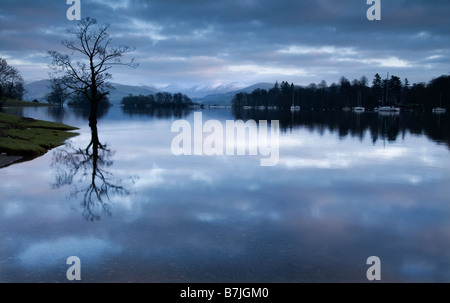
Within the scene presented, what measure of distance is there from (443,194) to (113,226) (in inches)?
561

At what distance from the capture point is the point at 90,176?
67.7 feet

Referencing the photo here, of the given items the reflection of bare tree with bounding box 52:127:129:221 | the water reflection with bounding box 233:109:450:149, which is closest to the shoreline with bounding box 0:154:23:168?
the reflection of bare tree with bounding box 52:127:129:221

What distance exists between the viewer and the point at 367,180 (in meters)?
20.2

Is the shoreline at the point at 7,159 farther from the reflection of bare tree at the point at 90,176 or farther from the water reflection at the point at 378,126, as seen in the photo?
the water reflection at the point at 378,126

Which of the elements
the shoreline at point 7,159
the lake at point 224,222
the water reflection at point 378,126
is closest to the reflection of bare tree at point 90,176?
the lake at point 224,222

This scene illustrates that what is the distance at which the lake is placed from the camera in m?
9.41

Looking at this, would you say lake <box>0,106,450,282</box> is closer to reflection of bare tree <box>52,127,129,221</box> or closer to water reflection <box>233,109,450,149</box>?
reflection of bare tree <box>52,127,129,221</box>

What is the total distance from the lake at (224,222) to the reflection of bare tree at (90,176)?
9cm

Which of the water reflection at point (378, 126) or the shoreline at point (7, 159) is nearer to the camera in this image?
the shoreline at point (7, 159)

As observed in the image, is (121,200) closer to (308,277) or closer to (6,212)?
(6,212)

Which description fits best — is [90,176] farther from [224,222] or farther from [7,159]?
[224,222]

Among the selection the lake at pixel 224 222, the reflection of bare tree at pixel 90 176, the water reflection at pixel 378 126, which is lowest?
the lake at pixel 224 222

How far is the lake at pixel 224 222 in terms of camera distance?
9414 millimetres

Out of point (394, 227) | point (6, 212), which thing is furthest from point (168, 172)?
point (394, 227)
